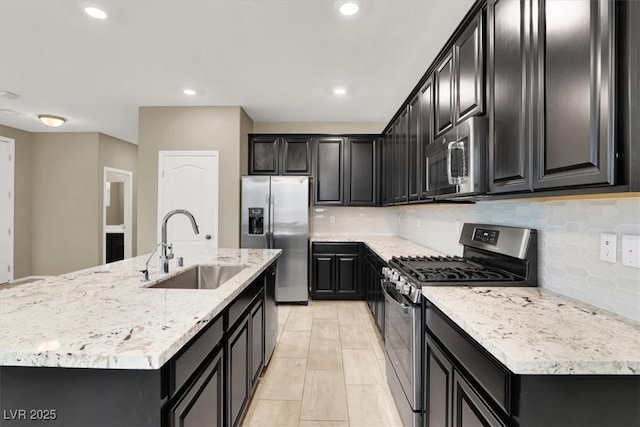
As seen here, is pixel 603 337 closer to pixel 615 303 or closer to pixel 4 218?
pixel 615 303

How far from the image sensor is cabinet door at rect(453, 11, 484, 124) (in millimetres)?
1658

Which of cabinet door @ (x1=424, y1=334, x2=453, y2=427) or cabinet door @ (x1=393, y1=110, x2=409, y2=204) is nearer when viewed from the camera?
cabinet door @ (x1=424, y1=334, x2=453, y2=427)

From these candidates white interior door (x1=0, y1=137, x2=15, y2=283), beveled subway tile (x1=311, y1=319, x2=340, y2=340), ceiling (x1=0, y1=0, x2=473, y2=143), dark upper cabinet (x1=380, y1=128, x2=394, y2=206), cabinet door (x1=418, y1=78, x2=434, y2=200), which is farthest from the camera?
white interior door (x1=0, y1=137, x2=15, y2=283)

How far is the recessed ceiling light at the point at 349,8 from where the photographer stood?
2158mm

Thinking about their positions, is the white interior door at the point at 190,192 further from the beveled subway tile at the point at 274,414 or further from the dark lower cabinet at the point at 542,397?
the dark lower cabinet at the point at 542,397

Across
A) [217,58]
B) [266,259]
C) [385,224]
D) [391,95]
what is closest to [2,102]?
[217,58]

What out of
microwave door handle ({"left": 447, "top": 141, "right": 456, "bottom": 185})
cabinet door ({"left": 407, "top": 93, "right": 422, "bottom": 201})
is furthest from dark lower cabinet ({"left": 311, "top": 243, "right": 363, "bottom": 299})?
microwave door handle ({"left": 447, "top": 141, "right": 456, "bottom": 185})

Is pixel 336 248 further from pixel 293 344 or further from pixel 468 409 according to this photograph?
pixel 468 409

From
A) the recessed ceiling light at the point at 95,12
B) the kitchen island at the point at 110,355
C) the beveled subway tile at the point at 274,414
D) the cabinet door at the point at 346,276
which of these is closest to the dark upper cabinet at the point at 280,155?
the cabinet door at the point at 346,276

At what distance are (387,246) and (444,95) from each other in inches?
→ 73.7

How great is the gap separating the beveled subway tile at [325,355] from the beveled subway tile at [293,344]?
0.07m

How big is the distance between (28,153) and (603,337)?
8.11 meters

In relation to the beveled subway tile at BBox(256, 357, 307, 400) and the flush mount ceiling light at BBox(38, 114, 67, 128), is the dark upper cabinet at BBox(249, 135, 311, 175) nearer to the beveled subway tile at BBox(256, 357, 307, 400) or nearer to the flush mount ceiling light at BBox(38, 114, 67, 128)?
the beveled subway tile at BBox(256, 357, 307, 400)

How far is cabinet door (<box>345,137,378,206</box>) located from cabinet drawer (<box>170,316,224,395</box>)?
140 inches
